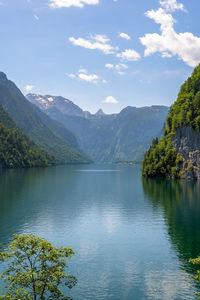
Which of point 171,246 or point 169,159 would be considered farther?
point 169,159

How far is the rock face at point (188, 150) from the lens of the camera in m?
172

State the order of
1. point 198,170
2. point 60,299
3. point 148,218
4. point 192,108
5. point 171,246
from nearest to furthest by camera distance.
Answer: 1. point 60,299
2. point 171,246
3. point 148,218
4. point 198,170
5. point 192,108

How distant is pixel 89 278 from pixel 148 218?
125 feet

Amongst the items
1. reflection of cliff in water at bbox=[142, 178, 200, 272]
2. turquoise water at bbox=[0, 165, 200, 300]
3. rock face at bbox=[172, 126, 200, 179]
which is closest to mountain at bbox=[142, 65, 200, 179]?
rock face at bbox=[172, 126, 200, 179]

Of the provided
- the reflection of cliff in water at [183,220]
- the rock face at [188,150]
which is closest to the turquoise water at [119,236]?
the reflection of cliff in water at [183,220]

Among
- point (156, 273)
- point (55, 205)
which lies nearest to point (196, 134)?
point (55, 205)

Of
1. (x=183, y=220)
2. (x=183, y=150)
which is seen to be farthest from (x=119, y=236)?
(x=183, y=150)

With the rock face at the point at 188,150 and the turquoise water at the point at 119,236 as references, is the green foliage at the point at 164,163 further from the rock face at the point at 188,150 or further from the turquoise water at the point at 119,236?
the turquoise water at the point at 119,236

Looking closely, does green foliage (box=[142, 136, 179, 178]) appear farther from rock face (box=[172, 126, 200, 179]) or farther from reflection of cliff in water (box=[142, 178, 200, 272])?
reflection of cliff in water (box=[142, 178, 200, 272])

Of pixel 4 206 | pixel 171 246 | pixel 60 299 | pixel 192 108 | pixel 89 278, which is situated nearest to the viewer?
pixel 60 299

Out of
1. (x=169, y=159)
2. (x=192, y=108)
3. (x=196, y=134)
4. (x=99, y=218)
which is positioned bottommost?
(x=99, y=218)

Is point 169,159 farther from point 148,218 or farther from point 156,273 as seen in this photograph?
point 156,273

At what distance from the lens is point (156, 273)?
3800 cm

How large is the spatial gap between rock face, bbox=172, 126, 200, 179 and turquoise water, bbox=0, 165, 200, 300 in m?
73.1
